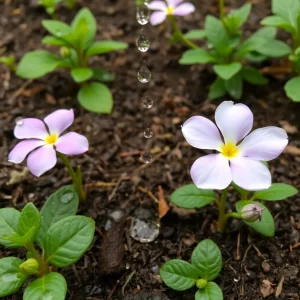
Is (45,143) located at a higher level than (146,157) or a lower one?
higher

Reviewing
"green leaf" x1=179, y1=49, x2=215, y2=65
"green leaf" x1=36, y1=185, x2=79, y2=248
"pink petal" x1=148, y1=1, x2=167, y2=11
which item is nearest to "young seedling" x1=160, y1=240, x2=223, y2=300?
"green leaf" x1=36, y1=185, x2=79, y2=248

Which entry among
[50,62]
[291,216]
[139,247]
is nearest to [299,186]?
[291,216]

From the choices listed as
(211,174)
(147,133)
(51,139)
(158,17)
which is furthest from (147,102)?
(211,174)

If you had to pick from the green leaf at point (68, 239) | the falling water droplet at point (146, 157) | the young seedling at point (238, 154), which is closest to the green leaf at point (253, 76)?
the falling water droplet at point (146, 157)

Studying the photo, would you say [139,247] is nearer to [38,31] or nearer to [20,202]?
[20,202]

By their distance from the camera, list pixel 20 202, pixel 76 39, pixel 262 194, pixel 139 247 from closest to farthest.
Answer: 1. pixel 262 194
2. pixel 139 247
3. pixel 20 202
4. pixel 76 39

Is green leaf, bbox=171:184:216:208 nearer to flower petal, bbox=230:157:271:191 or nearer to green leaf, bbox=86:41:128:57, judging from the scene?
flower petal, bbox=230:157:271:191

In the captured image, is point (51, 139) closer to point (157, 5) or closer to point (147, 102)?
point (147, 102)
